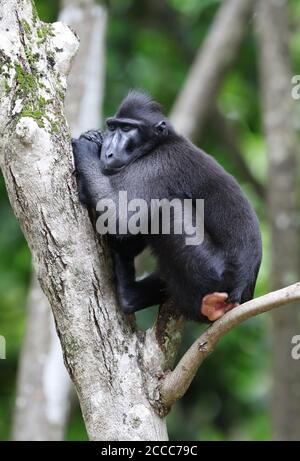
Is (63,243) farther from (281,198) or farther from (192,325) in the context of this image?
(192,325)

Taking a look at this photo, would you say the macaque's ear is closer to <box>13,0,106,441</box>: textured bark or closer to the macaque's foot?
the macaque's foot

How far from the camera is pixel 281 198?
29.4 feet

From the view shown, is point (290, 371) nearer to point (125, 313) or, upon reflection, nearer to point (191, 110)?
point (191, 110)

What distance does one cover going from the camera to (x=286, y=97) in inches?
358

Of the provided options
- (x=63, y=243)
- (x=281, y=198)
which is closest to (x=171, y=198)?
(x=63, y=243)

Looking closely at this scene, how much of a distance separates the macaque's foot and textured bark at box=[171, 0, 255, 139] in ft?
14.5

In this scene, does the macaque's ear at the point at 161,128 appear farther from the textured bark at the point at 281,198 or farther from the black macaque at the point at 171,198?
the textured bark at the point at 281,198

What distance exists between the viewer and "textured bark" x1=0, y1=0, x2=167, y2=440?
14.1ft

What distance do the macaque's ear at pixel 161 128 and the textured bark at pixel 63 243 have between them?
94cm

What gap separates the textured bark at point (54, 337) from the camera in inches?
316

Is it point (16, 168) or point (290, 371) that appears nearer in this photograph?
point (16, 168)
